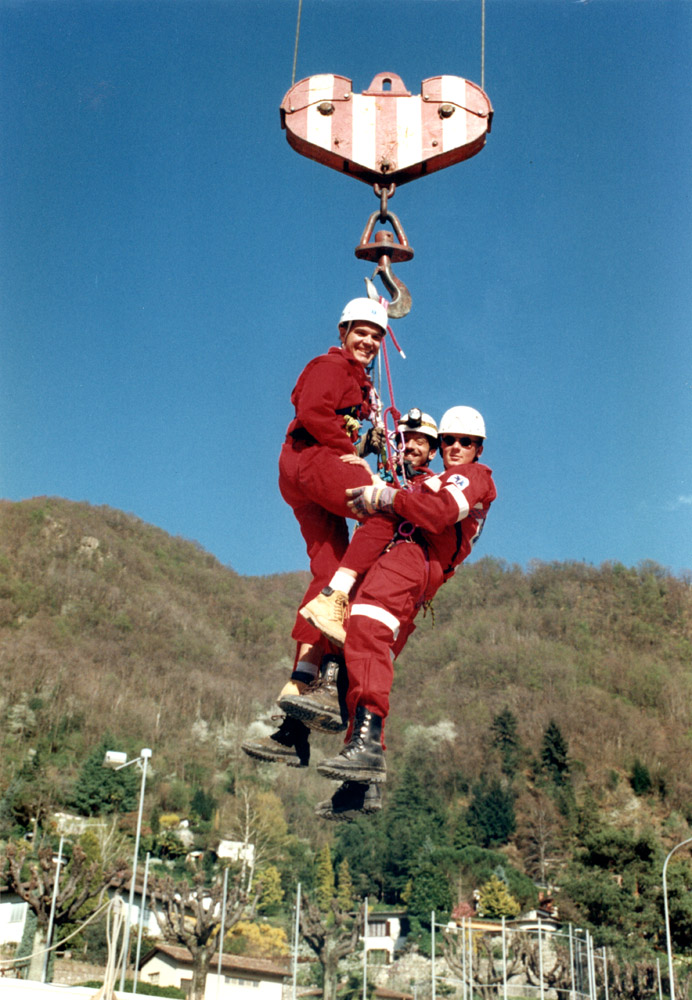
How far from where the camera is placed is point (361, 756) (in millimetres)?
4754

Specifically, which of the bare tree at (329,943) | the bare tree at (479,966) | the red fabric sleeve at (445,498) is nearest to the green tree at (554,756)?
the bare tree at (479,966)

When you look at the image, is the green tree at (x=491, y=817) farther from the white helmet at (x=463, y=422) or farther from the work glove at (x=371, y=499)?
the work glove at (x=371, y=499)

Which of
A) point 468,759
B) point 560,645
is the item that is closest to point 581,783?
point 468,759

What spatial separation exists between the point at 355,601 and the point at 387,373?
128 centimetres

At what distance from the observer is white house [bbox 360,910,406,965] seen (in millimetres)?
43875

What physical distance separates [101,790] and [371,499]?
50792 mm

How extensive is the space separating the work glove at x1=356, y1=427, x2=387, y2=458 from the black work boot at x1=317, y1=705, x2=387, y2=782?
1.43 m

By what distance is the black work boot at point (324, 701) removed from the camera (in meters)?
4.95

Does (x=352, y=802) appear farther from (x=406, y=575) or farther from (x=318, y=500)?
(x=318, y=500)

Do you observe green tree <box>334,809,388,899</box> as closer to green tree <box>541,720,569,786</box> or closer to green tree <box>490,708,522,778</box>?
green tree <box>541,720,569,786</box>

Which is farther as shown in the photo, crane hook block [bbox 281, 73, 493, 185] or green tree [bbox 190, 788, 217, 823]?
green tree [bbox 190, 788, 217, 823]

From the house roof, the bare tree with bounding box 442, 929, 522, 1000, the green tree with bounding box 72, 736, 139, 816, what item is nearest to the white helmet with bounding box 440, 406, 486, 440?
the bare tree with bounding box 442, 929, 522, 1000

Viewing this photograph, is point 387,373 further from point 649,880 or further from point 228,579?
point 228,579

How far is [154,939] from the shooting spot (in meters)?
35.6
